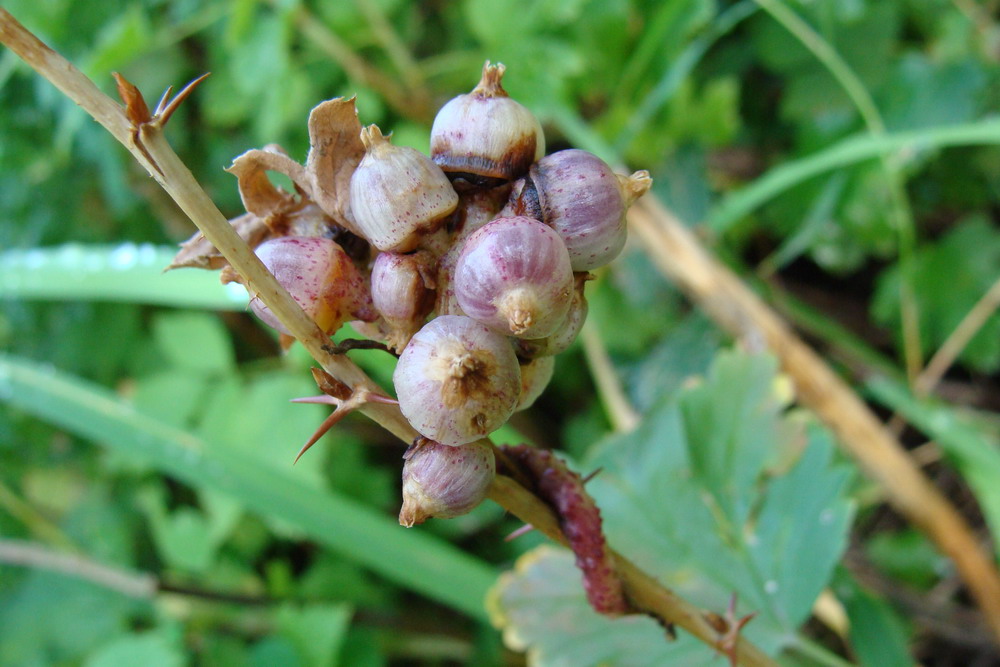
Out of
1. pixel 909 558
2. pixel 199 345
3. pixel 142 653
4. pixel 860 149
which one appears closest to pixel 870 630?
pixel 909 558

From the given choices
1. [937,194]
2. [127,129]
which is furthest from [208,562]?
[937,194]

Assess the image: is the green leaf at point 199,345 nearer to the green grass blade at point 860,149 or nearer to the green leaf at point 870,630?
the green grass blade at point 860,149

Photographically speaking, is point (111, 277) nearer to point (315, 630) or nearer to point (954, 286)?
point (315, 630)

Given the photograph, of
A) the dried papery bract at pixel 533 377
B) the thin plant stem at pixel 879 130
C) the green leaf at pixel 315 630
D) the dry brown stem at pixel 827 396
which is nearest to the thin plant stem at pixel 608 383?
the dry brown stem at pixel 827 396

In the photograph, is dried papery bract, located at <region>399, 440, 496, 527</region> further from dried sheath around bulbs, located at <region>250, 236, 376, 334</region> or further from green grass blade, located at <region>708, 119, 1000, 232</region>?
green grass blade, located at <region>708, 119, 1000, 232</region>

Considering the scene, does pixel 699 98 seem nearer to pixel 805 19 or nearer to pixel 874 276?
pixel 805 19

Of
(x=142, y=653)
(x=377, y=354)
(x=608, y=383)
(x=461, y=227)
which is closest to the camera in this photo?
(x=461, y=227)
